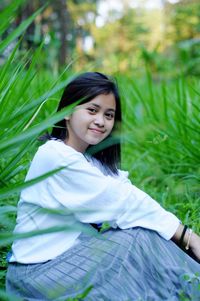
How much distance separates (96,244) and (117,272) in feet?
0.39

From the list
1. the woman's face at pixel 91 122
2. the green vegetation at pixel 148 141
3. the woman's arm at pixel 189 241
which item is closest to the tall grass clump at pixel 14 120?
the green vegetation at pixel 148 141

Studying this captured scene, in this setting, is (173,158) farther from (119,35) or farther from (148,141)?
(119,35)

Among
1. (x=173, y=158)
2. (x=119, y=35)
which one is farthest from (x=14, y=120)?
(x=119, y=35)

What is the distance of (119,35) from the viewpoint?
691 inches

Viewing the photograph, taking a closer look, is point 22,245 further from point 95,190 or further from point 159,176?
point 159,176

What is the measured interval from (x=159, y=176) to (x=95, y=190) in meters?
1.13

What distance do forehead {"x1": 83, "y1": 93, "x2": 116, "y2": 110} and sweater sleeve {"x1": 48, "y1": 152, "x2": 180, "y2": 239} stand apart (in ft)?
0.68

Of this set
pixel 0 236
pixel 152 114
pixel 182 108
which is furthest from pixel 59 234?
pixel 152 114

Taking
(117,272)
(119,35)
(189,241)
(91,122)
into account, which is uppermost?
(119,35)

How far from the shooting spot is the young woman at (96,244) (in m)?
1.50

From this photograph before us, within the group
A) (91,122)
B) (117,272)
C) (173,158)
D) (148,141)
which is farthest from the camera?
(173,158)

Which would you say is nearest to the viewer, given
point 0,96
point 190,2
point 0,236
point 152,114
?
point 0,236

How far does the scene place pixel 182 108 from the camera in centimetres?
279

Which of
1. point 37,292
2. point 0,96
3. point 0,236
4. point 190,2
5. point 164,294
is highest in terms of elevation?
point 190,2
